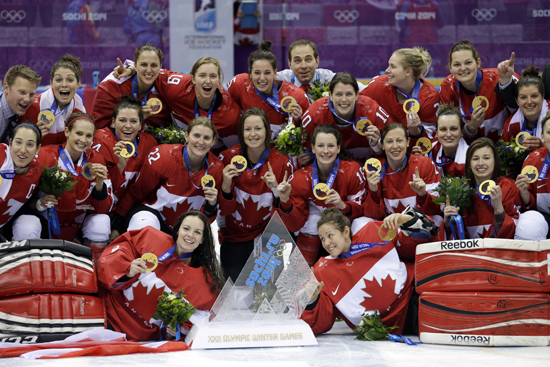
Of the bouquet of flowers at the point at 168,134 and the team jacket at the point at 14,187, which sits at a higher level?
the bouquet of flowers at the point at 168,134

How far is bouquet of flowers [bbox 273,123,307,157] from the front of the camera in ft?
14.7

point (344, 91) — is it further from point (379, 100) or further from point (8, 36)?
point (8, 36)

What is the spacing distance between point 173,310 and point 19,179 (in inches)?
57.2

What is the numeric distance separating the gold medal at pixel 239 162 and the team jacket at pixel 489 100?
1.82 metres

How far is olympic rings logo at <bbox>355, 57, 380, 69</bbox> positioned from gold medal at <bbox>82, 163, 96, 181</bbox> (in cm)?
618

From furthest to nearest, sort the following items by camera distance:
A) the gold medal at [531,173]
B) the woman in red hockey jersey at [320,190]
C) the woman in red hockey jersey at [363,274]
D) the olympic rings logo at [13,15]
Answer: the olympic rings logo at [13,15] → the woman in red hockey jersey at [320,190] → the gold medal at [531,173] → the woman in red hockey jersey at [363,274]

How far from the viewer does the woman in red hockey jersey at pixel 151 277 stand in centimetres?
366

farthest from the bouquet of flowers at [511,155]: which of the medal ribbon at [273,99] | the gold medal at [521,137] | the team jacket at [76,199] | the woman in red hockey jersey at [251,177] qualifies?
the team jacket at [76,199]

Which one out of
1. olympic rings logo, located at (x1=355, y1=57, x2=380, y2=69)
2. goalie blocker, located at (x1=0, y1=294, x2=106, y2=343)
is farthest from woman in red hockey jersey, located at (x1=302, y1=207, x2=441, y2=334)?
olympic rings logo, located at (x1=355, y1=57, x2=380, y2=69)

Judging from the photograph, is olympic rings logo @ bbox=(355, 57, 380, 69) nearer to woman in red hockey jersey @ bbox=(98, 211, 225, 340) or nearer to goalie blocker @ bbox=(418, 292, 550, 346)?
woman in red hockey jersey @ bbox=(98, 211, 225, 340)

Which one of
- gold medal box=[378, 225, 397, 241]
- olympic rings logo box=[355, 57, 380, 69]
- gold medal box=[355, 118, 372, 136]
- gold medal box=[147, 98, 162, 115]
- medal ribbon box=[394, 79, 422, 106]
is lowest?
gold medal box=[378, 225, 397, 241]

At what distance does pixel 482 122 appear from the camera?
4.80 meters

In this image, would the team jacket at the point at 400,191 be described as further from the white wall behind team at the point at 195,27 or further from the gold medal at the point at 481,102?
the white wall behind team at the point at 195,27

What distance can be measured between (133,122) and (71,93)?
0.59 m
